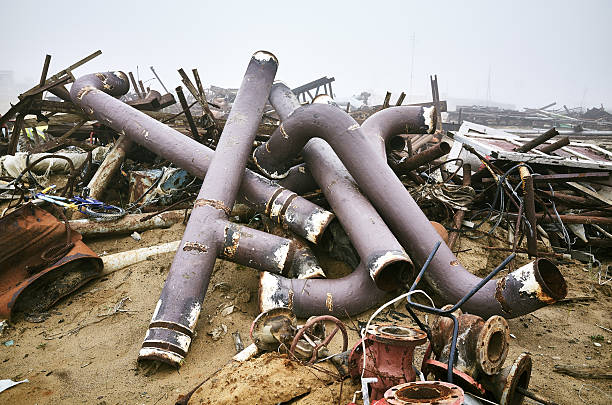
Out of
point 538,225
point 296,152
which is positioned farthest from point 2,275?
point 538,225

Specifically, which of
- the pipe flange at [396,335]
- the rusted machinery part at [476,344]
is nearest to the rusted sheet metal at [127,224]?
the pipe flange at [396,335]

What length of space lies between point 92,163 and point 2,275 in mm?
2446

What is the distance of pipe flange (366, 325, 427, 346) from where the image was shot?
1797mm

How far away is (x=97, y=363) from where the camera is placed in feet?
8.53

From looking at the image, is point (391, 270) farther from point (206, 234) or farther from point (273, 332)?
point (206, 234)

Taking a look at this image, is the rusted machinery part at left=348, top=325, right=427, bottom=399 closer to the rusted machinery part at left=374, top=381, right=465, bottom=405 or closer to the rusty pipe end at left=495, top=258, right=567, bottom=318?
the rusted machinery part at left=374, top=381, right=465, bottom=405

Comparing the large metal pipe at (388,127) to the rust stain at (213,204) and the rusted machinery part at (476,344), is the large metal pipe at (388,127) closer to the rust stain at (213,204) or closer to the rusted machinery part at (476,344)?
the rust stain at (213,204)

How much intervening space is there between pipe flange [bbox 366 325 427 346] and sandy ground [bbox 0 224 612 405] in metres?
0.44

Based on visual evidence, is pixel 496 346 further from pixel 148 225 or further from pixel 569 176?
pixel 148 225

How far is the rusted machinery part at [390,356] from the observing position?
6.00 feet

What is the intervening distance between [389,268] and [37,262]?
3112 mm

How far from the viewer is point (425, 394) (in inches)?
61.6

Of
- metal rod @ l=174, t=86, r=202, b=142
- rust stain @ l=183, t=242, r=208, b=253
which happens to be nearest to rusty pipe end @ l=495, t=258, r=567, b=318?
rust stain @ l=183, t=242, r=208, b=253

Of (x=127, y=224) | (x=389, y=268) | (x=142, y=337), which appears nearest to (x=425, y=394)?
(x=389, y=268)
